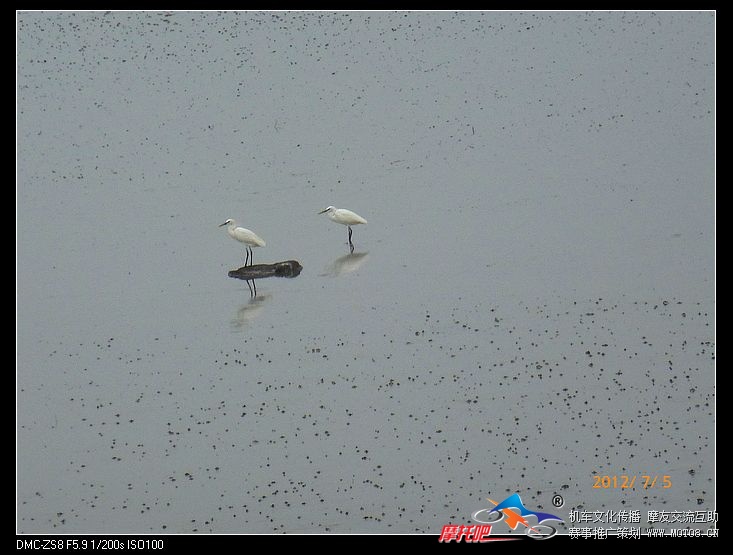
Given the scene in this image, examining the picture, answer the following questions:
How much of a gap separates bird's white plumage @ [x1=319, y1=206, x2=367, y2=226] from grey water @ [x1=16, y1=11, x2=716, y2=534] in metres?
0.32

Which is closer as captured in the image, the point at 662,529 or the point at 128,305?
the point at 662,529

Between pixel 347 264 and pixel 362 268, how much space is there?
1.16ft

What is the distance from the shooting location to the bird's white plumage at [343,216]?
72.5 feet

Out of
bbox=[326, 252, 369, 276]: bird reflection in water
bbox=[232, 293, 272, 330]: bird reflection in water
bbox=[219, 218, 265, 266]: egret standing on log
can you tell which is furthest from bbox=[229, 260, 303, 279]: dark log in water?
bbox=[232, 293, 272, 330]: bird reflection in water

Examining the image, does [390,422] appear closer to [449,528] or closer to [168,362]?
[449,528]

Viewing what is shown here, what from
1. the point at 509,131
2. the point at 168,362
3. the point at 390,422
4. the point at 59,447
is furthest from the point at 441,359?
the point at 509,131

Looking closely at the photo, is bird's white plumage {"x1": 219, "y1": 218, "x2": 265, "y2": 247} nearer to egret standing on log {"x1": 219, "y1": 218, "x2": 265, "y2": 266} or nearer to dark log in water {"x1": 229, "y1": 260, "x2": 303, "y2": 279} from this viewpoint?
egret standing on log {"x1": 219, "y1": 218, "x2": 265, "y2": 266}

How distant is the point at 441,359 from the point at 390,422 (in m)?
1.84

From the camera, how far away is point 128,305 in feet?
64.6

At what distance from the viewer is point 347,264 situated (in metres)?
21.0

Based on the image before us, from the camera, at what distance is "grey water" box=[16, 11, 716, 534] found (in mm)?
15188

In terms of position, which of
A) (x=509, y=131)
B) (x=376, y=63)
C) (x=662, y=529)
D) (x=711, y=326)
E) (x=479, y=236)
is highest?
(x=376, y=63)
